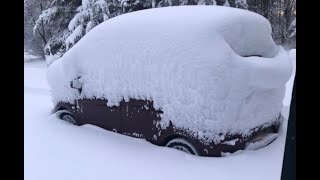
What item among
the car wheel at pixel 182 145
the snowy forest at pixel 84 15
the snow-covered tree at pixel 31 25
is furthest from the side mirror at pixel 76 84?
the snow-covered tree at pixel 31 25

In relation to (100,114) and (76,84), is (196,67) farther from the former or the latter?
(76,84)

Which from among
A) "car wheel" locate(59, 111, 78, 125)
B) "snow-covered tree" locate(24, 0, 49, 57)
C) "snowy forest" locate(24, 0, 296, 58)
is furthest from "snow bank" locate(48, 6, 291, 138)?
"snow-covered tree" locate(24, 0, 49, 57)

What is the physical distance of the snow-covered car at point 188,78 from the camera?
421cm

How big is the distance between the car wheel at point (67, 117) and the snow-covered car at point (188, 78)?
1.56 ft

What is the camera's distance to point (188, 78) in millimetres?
4324

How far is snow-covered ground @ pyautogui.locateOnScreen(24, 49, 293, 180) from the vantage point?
4.02m

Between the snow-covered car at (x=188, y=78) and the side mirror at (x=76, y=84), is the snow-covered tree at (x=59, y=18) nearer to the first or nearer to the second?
the side mirror at (x=76, y=84)

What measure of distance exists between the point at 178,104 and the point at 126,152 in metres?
0.86

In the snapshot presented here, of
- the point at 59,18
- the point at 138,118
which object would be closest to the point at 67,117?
the point at 138,118

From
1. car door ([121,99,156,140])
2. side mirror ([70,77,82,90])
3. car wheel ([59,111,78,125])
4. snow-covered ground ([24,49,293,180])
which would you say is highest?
side mirror ([70,77,82,90])

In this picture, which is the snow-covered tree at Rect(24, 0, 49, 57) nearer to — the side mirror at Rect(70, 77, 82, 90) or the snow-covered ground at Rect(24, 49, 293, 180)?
the side mirror at Rect(70, 77, 82, 90)

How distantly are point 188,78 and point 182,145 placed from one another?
805mm

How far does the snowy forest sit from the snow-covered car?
40.2ft
